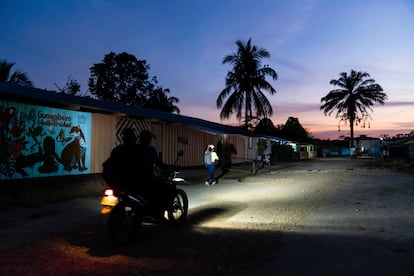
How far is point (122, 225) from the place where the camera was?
5.37 meters

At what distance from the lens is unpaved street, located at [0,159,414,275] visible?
432 centimetres

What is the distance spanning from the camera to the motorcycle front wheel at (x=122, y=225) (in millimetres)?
5305

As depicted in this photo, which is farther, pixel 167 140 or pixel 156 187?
pixel 167 140

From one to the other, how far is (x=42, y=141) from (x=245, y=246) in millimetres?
7575

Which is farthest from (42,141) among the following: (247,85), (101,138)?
(247,85)

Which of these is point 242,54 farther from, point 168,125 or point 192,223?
point 192,223

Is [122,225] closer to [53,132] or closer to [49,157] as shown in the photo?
[49,157]

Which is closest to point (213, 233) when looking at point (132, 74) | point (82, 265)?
point (82, 265)

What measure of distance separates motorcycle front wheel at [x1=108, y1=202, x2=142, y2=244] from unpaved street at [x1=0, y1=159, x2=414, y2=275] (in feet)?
0.52

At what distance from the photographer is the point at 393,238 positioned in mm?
5688

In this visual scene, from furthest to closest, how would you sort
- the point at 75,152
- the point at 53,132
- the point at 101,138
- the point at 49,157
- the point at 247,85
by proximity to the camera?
the point at 247,85
the point at 101,138
the point at 75,152
the point at 53,132
the point at 49,157

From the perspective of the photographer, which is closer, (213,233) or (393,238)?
(393,238)

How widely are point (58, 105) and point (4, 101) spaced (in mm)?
1781

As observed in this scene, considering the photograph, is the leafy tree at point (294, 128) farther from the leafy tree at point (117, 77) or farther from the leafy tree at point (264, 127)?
the leafy tree at point (117, 77)
